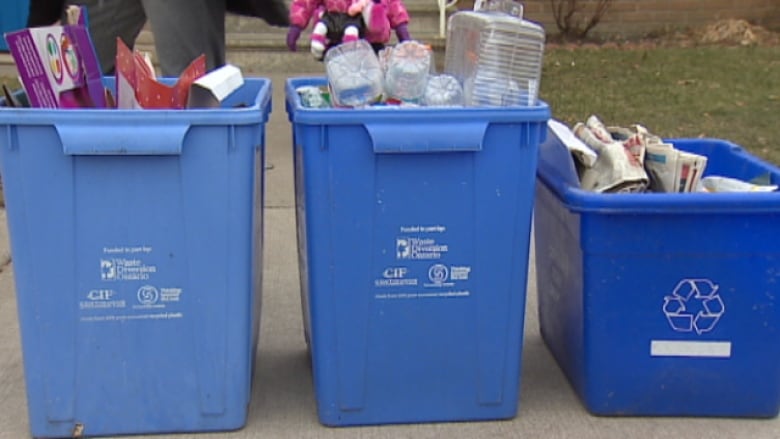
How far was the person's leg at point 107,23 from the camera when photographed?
378 centimetres

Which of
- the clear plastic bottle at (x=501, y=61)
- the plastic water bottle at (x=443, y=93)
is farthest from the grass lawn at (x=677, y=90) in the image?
the plastic water bottle at (x=443, y=93)

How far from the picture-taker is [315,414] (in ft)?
9.22

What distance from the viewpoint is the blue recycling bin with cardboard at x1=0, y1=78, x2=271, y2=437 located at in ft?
7.75

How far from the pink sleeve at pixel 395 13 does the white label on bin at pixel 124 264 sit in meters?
1.35

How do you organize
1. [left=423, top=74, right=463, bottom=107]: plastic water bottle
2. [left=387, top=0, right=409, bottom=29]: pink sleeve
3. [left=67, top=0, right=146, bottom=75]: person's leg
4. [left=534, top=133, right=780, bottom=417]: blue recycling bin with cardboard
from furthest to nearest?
1. [left=67, top=0, right=146, bottom=75]: person's leg
2. [left=387, top=0, right=409, bottom=29]: pink sleeve
3. [left=423, top=74, right=463, bottom=107]: plastic water bottle
4. [left=534, top=133, right=780, bottom=417]: blue recycling bin with cardboard

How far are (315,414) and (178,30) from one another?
1570 mm

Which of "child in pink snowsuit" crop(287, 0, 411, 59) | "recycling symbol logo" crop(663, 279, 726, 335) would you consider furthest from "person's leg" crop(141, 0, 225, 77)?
"recycling symbol logo" crop(663, 279, 726, 335)

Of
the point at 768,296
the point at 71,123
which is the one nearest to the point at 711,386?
the point at 768,296

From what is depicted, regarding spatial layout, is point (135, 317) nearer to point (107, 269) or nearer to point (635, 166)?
point (107, 269)

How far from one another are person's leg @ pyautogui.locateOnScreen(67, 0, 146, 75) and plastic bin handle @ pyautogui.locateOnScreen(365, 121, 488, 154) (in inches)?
71.1

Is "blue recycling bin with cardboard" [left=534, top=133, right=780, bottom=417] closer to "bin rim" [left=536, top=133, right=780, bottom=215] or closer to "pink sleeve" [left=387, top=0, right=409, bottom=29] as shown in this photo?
"bin rim" [left=536, top=133, right=780, bottom=215]

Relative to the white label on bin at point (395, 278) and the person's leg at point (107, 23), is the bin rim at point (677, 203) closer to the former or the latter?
the white label on bin at point (395, 278)

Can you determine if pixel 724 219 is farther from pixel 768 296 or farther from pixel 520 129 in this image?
pixel 520 129

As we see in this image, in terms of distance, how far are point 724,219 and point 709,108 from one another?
4.67 meters
